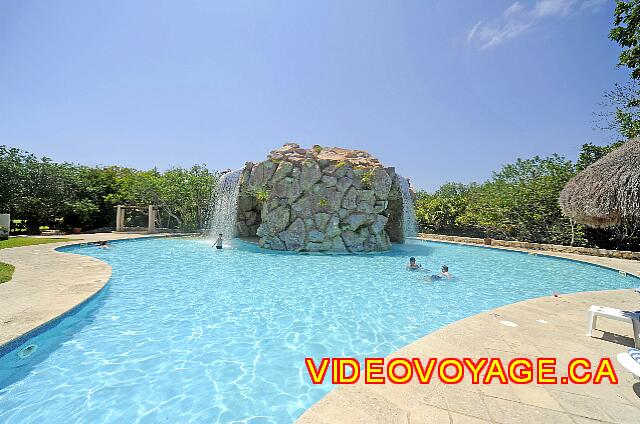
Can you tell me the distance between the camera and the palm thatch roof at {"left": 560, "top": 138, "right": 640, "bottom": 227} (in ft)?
14.3

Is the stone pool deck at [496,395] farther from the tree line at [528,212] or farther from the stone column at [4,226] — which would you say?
the stone column at [4,226]

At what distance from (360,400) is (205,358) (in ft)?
8.72

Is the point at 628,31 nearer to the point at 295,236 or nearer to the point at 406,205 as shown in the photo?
the point at 406,205

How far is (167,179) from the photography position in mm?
21922

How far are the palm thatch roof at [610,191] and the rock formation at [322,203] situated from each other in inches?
421

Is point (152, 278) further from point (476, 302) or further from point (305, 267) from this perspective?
point (476, 302)

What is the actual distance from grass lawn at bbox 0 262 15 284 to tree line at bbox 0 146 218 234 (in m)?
13.7

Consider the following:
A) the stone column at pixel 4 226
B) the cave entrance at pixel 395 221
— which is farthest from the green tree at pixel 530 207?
the stone column at pixel 4 226

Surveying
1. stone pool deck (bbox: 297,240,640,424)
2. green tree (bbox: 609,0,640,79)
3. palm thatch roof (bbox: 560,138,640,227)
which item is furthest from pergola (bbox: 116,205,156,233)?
green tree (bbox: 609,0,640,79)

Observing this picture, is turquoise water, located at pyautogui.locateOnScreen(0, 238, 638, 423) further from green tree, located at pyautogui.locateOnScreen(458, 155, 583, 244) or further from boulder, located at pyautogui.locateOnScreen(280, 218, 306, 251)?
green tree, located at pyautogui.locateOnScreen(458, 155, 583, 244)

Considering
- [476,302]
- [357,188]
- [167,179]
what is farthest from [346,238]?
[167,179]

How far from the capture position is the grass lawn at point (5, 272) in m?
6.46

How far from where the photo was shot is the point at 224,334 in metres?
5.04

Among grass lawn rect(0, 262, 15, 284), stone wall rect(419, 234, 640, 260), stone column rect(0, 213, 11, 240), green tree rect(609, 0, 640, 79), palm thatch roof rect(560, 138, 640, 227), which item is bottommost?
grass lawn rect(0, 262, 15, 284)
